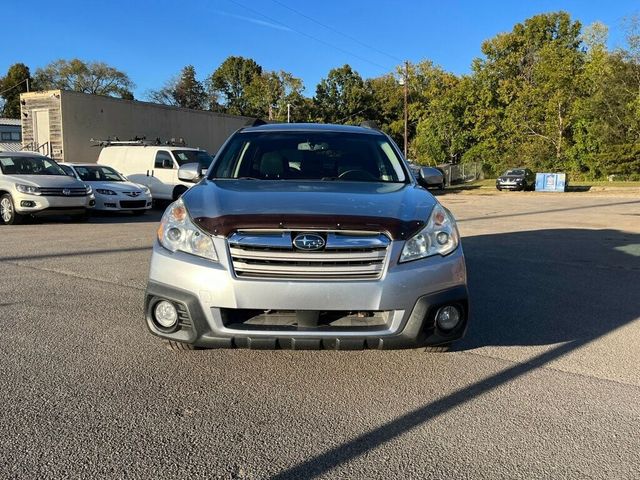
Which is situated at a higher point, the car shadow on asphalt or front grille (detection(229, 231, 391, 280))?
front grille (detection(229, 231, 391, 280))

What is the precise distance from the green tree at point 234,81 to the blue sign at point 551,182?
48.0 meters

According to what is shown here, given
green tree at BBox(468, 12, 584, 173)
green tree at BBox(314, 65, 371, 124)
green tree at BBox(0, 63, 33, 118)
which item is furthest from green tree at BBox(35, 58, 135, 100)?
green tree at BBox(468, 12, 584, 173)

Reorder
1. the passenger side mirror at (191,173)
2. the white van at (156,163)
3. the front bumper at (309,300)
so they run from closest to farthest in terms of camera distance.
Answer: the front bumper at (309,300) → the passenger side mirror at (191,173) → the white van at (156,163)

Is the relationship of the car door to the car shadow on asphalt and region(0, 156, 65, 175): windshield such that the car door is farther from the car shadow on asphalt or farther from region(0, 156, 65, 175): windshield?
the car shadow on asphalt

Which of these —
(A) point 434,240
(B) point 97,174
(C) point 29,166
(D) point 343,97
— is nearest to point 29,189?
(C) point 29,166

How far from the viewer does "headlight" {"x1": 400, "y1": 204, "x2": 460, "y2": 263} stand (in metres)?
3.43

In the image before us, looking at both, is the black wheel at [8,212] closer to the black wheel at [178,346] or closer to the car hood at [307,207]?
the car hood at [307,207]

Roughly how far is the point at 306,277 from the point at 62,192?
35.3 ft

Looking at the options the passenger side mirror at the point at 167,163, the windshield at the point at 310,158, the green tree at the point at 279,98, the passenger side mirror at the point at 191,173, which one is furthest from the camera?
the green tree at the point at 279,98

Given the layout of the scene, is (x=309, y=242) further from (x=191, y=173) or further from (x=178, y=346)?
(x=191, y=173)

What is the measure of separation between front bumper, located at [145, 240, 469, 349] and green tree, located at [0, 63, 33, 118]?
3207 inches

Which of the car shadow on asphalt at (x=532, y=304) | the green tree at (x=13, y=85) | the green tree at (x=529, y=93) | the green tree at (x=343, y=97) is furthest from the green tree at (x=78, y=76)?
the car shadow on asphalt at (x=532, y=304)

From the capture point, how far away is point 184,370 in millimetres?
3830

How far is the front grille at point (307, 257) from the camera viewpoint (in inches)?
130
